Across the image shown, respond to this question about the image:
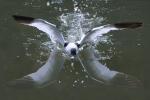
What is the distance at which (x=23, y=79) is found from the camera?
525cm

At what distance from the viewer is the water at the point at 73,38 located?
5.09 meters

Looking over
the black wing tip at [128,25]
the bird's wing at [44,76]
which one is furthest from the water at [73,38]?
the black wing tip at [128,25]

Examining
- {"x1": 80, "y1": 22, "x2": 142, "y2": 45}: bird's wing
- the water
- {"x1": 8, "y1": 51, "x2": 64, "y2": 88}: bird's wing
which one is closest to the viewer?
the water

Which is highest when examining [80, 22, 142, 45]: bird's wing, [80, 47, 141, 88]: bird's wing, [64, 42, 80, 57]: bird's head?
[80, 22, 142, 45]: bird's wing

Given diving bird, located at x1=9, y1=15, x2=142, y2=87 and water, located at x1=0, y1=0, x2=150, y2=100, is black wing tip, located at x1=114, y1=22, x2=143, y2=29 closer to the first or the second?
diving bird, located at x1=9, y1=15, x2=142, y2=87

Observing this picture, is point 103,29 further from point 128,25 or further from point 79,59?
point 79,59

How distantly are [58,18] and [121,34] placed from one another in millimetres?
742

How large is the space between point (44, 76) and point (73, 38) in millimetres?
610

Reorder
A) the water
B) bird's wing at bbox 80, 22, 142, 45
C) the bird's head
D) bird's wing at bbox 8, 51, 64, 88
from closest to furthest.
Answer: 1. the water
2. bird's wing at bbox 8, 51, 64, 88
3. the bird's head
4. bird's wing at bbox 80, 22, 142, 45

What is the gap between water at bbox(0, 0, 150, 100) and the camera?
200 inches

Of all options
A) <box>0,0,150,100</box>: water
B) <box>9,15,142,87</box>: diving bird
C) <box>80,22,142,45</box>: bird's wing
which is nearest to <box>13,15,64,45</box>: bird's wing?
<box>9,15,142,87</box>: diving bird

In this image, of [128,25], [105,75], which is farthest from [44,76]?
[128,25]

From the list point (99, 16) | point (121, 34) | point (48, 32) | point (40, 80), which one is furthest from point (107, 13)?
point (40, 80)

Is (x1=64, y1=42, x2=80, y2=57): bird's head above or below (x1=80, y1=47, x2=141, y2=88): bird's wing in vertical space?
above
